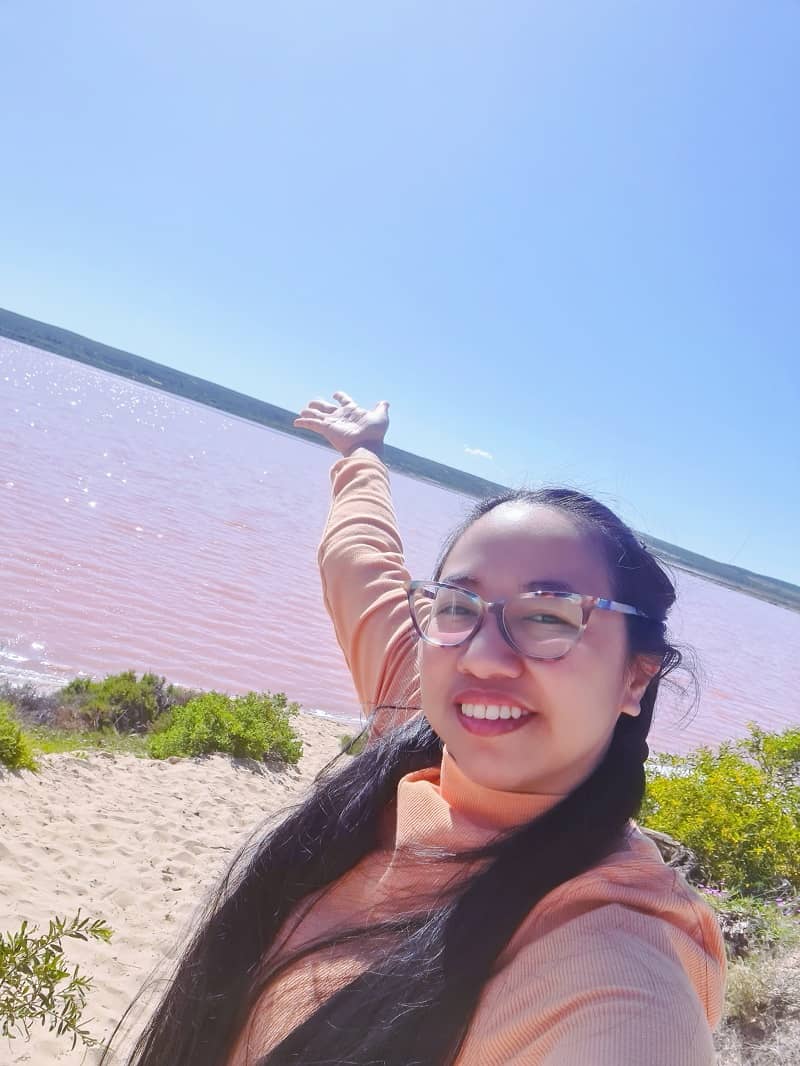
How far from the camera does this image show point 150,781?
6359 millimetres

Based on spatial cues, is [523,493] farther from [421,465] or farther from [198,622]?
[421,465]

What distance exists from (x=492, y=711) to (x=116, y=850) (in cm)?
464

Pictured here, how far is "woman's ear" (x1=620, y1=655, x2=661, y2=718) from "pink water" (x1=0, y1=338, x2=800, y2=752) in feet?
1.86

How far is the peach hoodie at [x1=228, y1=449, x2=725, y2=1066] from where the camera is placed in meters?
0.82

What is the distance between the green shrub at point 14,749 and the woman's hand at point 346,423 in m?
4.03

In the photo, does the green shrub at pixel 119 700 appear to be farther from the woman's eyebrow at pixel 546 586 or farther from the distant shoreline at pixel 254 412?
the distant shoreline at pixel 254 412

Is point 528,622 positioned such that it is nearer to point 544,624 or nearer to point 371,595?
point 544,624

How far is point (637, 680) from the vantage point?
135 centimetres

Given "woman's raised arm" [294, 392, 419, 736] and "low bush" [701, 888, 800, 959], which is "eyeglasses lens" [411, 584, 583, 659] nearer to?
"woman's raised arm" [294, 392, 419, 736]

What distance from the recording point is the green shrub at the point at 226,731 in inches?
285

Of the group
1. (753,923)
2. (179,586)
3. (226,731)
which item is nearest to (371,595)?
(753,923)

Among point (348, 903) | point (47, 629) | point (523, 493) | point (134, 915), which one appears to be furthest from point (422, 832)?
point (47, 629)

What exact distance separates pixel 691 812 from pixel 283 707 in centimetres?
482

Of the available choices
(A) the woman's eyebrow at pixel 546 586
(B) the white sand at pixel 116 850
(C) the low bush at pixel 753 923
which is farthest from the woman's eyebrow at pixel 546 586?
(C) the low bush at pixel 753 923
